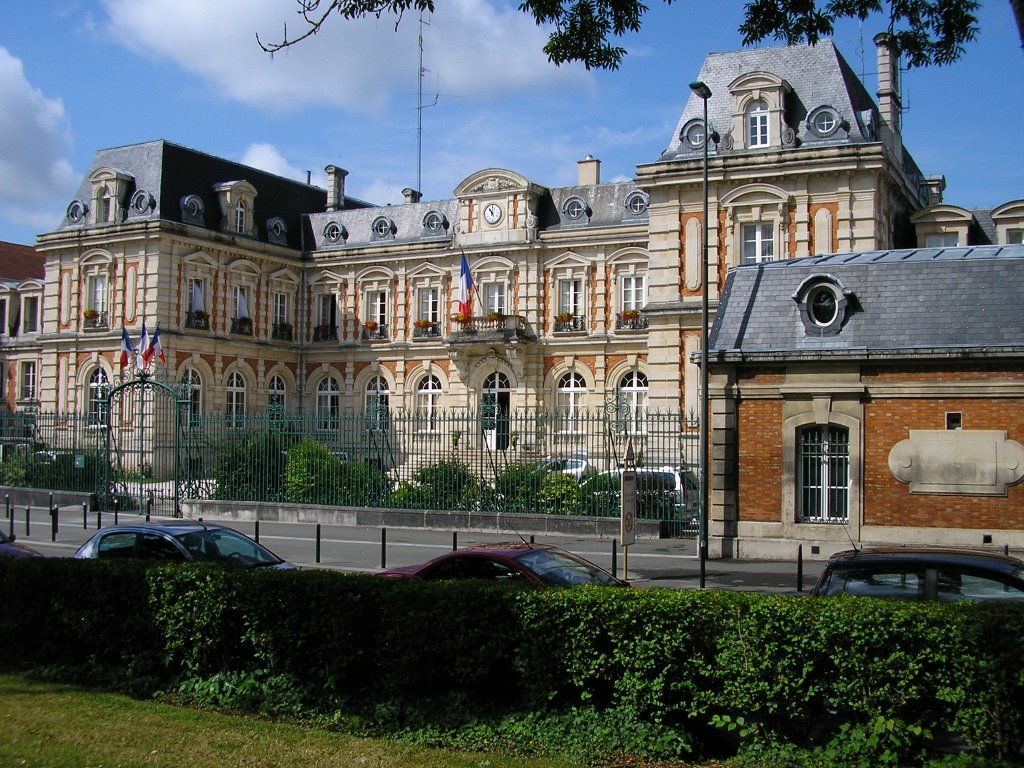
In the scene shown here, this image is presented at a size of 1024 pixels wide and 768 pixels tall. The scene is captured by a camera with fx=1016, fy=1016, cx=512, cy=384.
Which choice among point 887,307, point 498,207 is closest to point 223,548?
point 887,307

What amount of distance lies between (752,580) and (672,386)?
697 inches

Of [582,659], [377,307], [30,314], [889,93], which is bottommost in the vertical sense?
[582,659]

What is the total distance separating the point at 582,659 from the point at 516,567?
2683 millimetres

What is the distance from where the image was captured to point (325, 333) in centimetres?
5234

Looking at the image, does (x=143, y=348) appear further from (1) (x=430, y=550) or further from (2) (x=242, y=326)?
(1) (x=430, y=550)

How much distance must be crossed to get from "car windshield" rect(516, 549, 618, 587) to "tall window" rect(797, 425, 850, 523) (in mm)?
8707

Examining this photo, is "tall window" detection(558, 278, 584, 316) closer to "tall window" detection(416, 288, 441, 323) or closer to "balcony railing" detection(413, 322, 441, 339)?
"balcony railing" detection(413, 322, 441, 339)

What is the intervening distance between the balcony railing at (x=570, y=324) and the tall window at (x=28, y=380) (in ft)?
91.0

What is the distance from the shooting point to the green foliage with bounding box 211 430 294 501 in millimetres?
28266

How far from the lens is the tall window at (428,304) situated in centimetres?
4997

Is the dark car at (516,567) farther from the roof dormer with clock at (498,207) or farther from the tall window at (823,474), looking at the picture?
the roof dormer with clock at (498,207)

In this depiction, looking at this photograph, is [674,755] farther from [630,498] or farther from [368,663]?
[630,498]

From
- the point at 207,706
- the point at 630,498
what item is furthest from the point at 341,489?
the point at 207,706

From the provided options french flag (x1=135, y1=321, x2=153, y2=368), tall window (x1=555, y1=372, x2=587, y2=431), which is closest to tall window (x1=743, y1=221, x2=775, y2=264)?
tall window (x1=555, y1=372, x2=587, y2=431)
